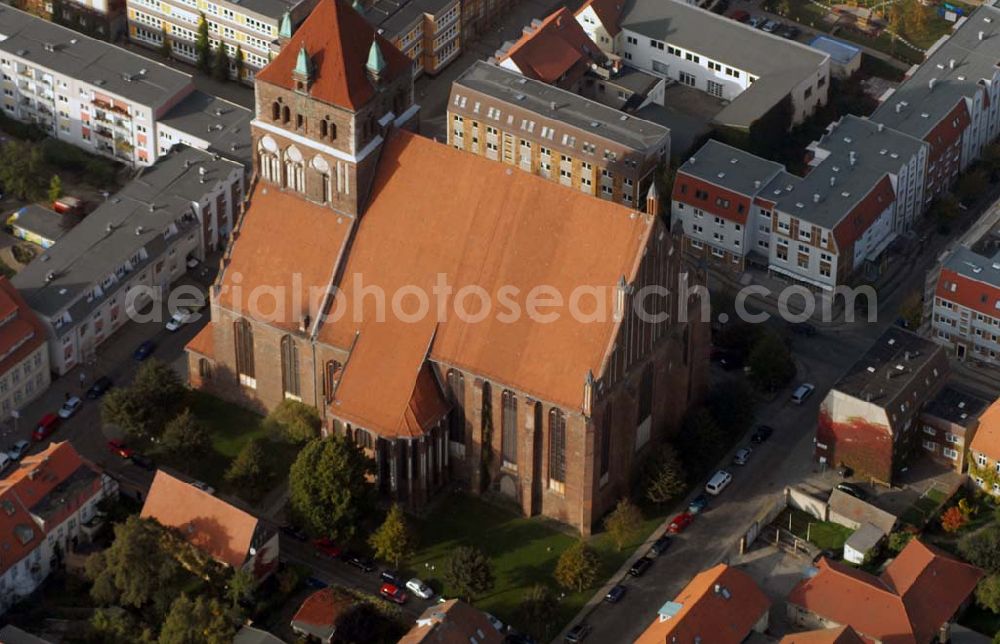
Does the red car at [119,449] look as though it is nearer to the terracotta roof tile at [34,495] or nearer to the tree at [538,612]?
the terracotta roof tile at [34,495]

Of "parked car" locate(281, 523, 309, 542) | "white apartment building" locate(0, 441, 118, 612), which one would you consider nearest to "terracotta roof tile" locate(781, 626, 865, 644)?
"parked car" locate(281, 523, 309, 542)

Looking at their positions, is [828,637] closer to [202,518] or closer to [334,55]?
[202,518]

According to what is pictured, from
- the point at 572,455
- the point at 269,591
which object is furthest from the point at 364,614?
the point at 572,455

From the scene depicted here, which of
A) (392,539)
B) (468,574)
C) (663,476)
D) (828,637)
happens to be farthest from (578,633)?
(828,637)

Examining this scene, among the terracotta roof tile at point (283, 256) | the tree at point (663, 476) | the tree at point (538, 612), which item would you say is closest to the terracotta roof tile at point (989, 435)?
the tree at point (663, 476)

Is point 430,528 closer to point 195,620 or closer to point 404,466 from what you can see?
point 404,466

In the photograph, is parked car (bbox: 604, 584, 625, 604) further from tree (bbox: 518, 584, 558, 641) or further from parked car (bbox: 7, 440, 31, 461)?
parked car (bbox: 7, 440, 31, 461)
